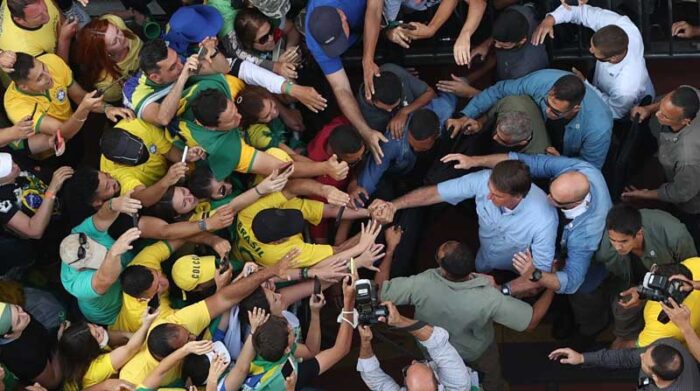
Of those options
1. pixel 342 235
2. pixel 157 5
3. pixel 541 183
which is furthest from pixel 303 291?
pixel 157 5

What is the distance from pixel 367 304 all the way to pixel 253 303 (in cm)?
56

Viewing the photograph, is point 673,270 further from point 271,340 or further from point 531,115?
point 271,340

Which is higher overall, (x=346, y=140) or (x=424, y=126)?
(x=424, y=126)

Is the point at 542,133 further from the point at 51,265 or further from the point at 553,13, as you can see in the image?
the point at 51,265

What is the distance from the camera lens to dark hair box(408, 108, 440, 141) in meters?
4.26

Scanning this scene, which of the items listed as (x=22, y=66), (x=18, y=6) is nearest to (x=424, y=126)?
(x=22, y=66)

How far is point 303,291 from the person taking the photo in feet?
14.5

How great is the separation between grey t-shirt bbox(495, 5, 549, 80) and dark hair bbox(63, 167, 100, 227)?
2159 mm

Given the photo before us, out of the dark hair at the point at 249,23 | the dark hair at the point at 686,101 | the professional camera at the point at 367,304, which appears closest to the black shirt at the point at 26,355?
the professional camera at the point at 367,304

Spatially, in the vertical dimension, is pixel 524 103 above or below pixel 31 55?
above

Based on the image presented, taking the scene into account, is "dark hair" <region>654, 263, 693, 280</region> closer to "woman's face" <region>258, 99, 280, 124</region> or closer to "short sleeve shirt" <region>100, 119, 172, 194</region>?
"woman's face" <region>258, 99, 280, 124</region>

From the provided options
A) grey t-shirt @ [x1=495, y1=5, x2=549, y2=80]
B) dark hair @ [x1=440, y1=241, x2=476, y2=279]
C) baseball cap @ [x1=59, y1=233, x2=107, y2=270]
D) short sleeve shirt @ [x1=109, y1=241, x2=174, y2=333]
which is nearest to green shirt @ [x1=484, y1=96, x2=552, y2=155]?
grey t-shirt @ [x1=495, y1=5, x2=549, y2=80]

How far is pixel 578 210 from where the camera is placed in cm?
411

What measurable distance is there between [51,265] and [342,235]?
1675 mm
